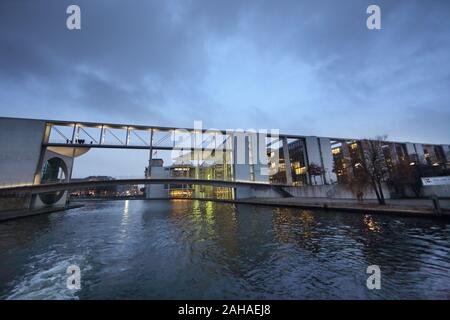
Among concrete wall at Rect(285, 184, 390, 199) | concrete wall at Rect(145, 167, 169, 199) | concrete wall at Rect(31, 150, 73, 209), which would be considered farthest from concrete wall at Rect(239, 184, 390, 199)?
concrete wall at Rect(145, 167, 169, 199)

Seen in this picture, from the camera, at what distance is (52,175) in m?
37.9

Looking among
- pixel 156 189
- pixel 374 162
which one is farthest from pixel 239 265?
pixel 156 189

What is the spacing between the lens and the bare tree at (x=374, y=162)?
20500 millimetres

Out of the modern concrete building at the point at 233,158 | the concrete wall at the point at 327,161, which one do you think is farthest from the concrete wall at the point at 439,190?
the concrete wall at the point at 327,161

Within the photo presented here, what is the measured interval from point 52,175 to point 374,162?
55.7 meters

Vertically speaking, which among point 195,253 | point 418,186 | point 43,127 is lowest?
point 195,253

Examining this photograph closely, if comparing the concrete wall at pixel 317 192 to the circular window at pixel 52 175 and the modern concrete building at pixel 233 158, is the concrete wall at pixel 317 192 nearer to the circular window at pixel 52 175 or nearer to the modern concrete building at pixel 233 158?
the modern concrete building at pixel 233 158

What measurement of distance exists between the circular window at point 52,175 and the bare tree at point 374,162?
2074 inches

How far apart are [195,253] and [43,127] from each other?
42.7 metres

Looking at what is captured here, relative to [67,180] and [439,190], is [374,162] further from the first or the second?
[67,180]
